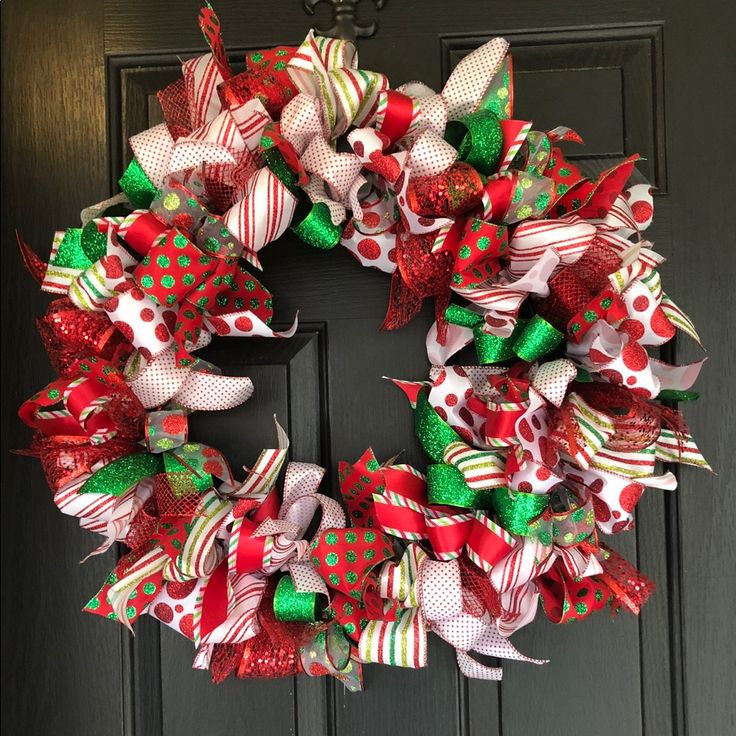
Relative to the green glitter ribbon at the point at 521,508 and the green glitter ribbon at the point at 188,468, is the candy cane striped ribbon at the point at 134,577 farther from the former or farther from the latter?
the green glitter ribbon at the point at 521,508

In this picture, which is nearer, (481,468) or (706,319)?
(481,468)

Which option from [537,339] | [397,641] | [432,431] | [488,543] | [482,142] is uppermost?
[482,142]

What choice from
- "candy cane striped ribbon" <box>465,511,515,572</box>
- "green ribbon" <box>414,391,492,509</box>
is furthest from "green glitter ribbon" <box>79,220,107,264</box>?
"candy cane striped ribbon" <box>465,511,515,572</box>

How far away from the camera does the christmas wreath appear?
70cm

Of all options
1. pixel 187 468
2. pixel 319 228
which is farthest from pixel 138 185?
pixel 187 468

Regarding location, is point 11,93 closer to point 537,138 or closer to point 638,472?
point 537,138

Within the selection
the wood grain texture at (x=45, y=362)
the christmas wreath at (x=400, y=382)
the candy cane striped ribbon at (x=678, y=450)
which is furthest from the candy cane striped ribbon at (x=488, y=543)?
the wood grain texture at (x=45, y=362)

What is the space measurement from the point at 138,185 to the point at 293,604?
19.8 inches

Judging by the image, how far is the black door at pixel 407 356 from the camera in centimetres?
83

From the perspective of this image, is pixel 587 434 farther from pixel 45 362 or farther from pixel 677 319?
pixel 45 362

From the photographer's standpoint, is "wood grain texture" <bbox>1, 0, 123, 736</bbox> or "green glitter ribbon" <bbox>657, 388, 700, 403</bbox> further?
"wood grain texture" <bbox>1, 0, 123, 736</bbox>

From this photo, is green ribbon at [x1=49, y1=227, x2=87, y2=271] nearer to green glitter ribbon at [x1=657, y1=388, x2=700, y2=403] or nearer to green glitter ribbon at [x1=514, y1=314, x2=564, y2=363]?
green glitter ribbon at [x1=514, y1=314, x2=564, y2=363]

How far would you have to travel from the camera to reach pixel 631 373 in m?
0.69

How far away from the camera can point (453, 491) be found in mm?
731
